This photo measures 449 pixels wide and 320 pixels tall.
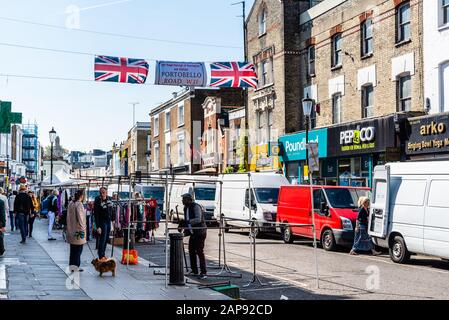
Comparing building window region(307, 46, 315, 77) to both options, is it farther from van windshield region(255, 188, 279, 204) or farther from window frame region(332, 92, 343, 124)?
van windshield region(255, 188, 279, 204)

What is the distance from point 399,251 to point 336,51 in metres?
17.0

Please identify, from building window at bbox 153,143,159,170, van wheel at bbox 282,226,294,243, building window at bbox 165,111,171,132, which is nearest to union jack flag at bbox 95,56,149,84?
van wheel at bbox 282,226,294,243

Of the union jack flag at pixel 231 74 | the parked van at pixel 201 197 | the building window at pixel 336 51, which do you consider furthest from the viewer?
the parked van at pixel 201 197

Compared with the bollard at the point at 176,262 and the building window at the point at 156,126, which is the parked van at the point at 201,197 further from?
the building window at the point at 156,126

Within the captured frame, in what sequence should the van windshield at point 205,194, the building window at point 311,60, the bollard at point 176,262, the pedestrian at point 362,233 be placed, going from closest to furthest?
the bollard at point 176,262
the pedestrian at point 362,233
the van windshield at point 205,194
the building window at point 311,60

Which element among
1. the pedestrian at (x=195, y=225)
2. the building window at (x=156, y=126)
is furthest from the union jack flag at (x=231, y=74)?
the building window at (x=156, y=126)

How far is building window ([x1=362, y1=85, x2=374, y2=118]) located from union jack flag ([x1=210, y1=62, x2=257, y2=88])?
229 inches

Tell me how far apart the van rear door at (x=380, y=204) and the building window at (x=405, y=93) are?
28.9ft

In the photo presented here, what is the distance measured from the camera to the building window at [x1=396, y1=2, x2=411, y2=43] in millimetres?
26761

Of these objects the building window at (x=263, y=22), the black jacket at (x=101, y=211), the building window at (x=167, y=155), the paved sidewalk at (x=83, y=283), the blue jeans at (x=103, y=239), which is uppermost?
the building window at (x=263, y=22)

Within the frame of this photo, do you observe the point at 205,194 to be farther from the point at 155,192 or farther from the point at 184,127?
the point at 184,127

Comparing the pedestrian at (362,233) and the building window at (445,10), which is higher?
the building window at (445,10)

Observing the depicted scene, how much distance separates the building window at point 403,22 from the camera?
87.8 ft
